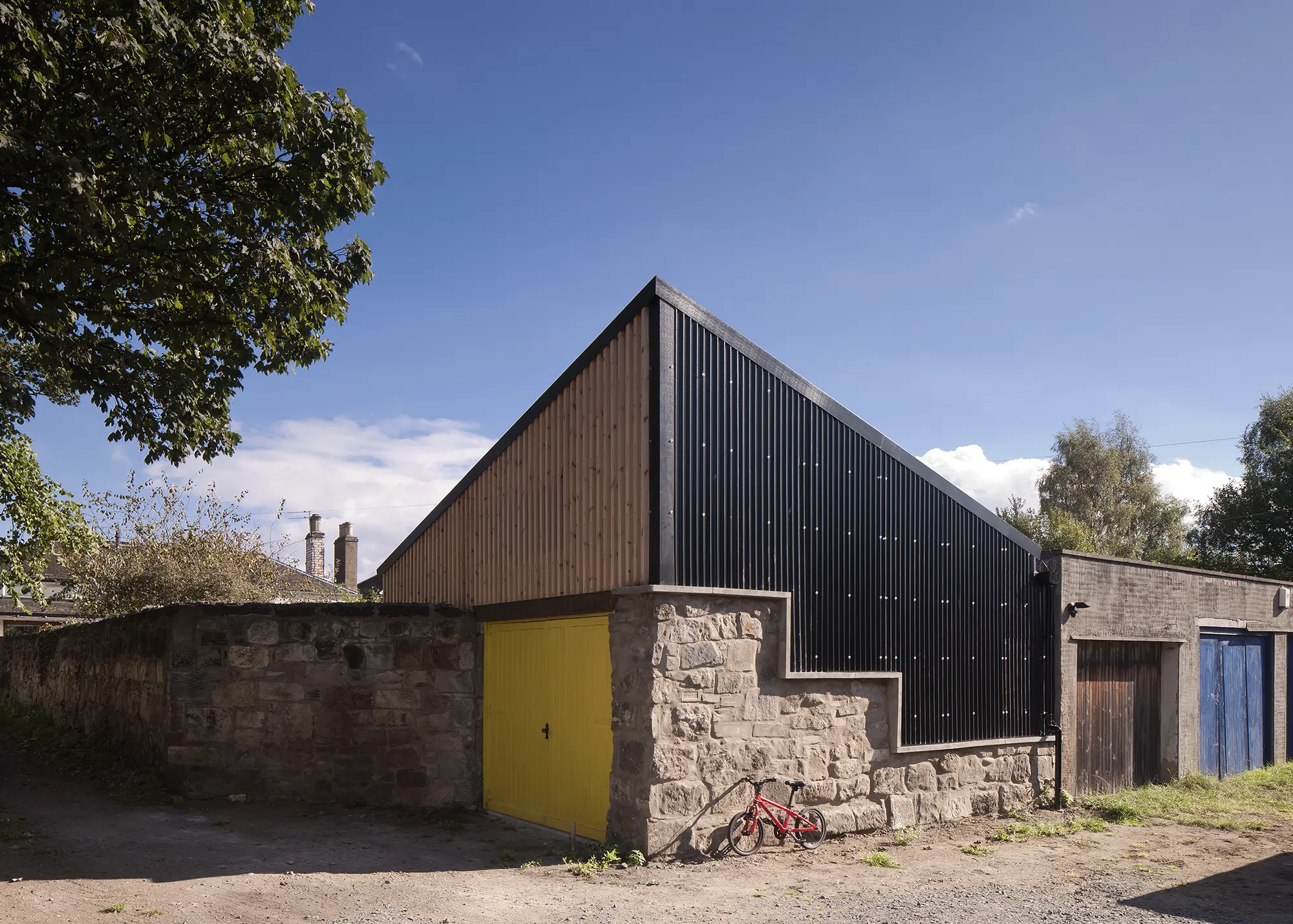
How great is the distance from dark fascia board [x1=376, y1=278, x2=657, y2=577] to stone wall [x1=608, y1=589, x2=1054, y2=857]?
248 cm

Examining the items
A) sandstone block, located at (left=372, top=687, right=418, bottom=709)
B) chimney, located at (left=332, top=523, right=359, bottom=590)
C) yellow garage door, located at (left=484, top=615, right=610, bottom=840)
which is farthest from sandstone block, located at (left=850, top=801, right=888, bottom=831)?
chimney, located at (left=332, top=523, right=359, bottom=590)

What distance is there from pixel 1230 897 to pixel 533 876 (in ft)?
18.3

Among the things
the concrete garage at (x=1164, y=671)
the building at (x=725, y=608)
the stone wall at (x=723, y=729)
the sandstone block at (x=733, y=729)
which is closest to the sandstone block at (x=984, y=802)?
the building at (x=725, y=608)

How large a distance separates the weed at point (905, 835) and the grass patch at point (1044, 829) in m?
0.76

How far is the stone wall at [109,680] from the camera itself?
1135 cm

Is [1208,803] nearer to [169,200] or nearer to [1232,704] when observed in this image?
[1232,704]

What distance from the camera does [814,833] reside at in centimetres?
927

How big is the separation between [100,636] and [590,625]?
795cm

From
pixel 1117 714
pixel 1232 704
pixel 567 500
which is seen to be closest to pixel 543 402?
pixel 567 500

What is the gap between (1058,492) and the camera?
39906 millimetres

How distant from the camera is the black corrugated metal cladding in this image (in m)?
9.20

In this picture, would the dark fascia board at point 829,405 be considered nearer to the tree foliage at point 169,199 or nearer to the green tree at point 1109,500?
the tree foliage at point 169,199

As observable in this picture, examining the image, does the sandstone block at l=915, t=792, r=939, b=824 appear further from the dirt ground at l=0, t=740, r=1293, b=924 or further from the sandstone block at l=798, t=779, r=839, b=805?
the sandstone block at l=798, t=779, r=839, b=805

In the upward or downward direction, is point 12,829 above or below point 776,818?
below
